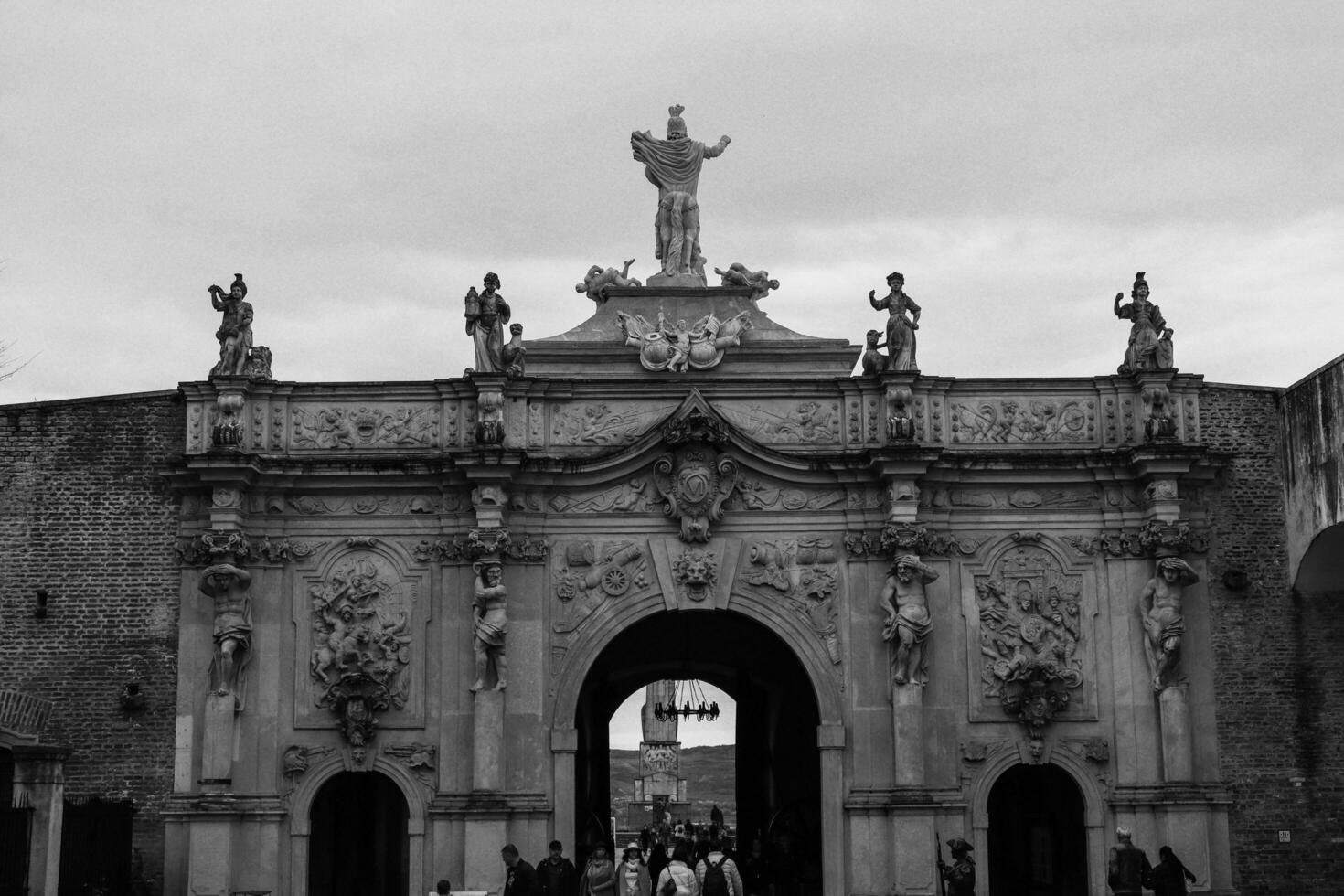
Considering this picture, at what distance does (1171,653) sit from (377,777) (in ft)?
Result: 37.3

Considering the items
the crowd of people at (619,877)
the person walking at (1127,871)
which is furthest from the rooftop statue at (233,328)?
the person walking at (1127,871)

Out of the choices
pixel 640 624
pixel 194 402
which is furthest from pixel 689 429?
pixel 194 402

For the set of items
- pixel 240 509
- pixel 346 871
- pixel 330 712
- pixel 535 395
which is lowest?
pixel 346 871

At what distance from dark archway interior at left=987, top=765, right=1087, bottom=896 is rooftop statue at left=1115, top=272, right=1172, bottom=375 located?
5.61m

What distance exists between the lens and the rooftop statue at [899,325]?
25641 millimetres

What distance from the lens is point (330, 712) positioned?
24.9 m

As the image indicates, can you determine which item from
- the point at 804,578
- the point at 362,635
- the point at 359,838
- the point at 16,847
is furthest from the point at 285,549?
the point at 804,578

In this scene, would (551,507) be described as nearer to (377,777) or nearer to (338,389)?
(338,389)

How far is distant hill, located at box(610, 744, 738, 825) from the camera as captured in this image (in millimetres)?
60750

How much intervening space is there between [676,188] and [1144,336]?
696 cm

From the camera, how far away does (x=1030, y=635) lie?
25266mm

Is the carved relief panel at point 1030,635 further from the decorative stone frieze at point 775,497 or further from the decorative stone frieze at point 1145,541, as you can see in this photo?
the decorative stone frieze at point 775,497

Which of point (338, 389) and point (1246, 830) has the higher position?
point (338, 389)

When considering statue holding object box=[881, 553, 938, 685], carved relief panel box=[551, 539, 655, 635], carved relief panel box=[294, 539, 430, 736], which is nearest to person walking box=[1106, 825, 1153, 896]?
statue holding object box=[881, 553, 938, 685]
